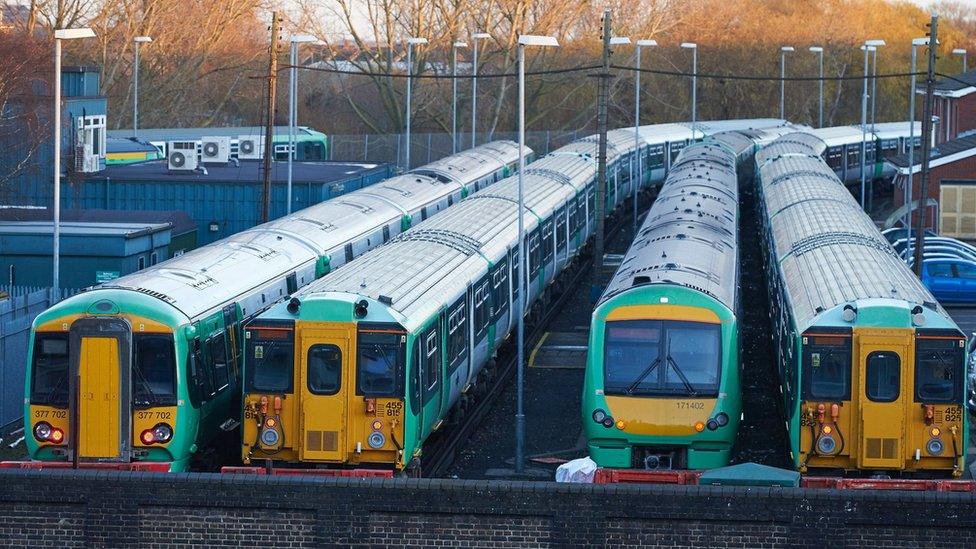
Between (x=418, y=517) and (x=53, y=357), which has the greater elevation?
(x=53, y=357)

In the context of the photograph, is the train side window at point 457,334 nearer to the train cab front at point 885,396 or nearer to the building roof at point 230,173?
the train cab front at point 885,396

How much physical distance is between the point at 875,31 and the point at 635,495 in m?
74.1

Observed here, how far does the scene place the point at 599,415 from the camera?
17.4 meters

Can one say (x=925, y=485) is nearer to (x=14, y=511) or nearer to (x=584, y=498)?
(x=584, y=498)

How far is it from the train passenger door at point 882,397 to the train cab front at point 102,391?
7.55m

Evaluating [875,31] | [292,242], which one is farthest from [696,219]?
[875,31]

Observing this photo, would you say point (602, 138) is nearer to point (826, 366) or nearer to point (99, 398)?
point (826, 366)

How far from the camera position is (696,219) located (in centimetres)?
2392

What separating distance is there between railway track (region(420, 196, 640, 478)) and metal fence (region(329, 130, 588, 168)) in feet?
86.0

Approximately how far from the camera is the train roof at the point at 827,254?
17.5 metres

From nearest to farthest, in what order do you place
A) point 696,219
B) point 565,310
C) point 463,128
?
point 696,219
point 565,310
point 463,128

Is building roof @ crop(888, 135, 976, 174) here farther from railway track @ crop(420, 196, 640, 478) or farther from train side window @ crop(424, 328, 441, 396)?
train side window @ crop(424, 328, 441, 396)

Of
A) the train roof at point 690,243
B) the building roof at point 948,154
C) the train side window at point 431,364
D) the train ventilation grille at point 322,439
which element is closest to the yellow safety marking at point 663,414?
the train roof at point 690,243

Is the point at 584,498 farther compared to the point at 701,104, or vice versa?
the point at 701,104
